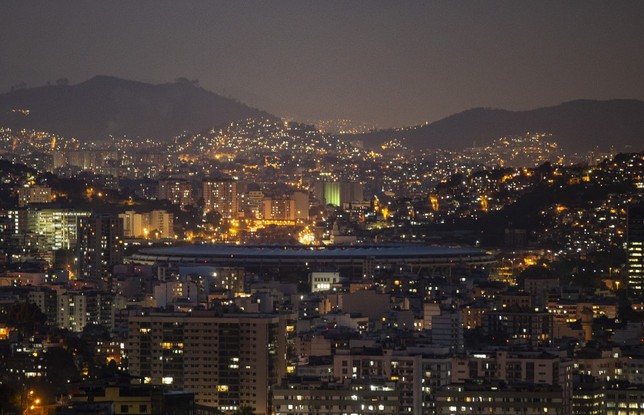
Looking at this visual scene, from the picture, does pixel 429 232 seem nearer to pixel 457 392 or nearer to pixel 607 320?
pixel 607 320

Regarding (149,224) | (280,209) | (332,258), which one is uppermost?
(280,209)

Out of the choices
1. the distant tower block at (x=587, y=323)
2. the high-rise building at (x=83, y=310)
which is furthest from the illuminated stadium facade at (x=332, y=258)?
the distant tower block at (x=587, y=323)

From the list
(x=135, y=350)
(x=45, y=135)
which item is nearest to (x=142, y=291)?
(x=135, y=350)

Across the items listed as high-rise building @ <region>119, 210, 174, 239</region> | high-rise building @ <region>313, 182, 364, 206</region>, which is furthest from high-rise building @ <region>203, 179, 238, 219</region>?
high-rise building @ <region>119, 210, 174, 239</region>

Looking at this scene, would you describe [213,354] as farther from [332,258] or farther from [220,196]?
[220,196]

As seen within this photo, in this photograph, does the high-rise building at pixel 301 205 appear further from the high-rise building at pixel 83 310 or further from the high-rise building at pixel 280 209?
the high-rise building at pixel 83 310

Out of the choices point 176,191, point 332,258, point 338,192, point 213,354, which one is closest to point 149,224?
point 176,191

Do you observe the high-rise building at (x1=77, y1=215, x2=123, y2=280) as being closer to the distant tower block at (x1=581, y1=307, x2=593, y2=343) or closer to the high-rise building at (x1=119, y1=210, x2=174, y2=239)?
the high-rise building at (x1=119, y1=210, x2=174, y2=239)
